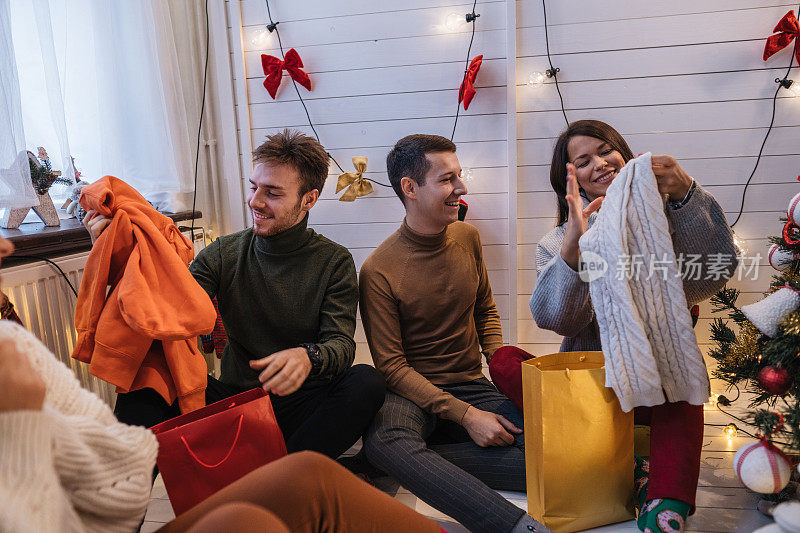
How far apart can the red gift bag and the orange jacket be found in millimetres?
182

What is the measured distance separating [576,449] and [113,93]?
183 centimetres

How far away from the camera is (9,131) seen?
1552 mm

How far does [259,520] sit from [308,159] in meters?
1.18

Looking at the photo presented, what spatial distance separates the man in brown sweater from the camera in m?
1.68

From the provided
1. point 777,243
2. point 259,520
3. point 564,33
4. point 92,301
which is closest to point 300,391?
point 92,301

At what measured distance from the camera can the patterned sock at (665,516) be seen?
136cm

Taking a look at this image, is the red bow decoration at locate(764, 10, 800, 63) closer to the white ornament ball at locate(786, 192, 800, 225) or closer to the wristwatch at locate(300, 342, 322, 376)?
the white ornament ball at locate(786, 192, 800, 225)

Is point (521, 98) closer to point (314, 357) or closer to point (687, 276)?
point (687, 276)

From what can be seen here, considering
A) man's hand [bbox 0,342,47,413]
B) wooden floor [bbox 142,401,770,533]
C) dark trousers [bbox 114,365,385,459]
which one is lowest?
wooden floor [bbox 142,401,770,533]

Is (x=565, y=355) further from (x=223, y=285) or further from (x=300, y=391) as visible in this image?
(x=223, y=285)

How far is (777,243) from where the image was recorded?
162 cm

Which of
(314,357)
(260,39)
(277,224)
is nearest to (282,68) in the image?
(260,39)

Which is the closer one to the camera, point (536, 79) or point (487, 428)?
point (487, 428)

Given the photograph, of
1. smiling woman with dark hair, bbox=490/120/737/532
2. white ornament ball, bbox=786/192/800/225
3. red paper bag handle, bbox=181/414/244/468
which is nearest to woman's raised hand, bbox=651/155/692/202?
smiling woman with dark hair, bbox=490/120/737/532
